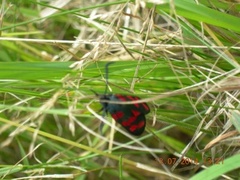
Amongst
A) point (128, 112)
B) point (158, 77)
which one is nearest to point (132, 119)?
point (128, 112)

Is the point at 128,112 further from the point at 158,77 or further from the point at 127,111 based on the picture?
the point at 158,77

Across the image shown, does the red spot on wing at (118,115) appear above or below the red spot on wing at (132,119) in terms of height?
above

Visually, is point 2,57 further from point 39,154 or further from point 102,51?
point 102,51

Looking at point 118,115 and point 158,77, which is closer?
point 118,115

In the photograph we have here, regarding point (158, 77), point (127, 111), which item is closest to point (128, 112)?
point (127, 111)

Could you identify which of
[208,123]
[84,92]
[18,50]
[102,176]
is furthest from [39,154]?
[208,123]

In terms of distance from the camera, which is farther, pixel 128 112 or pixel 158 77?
pixel 158 77

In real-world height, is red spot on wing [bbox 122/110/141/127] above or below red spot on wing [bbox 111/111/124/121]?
below

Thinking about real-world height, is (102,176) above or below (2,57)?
below
